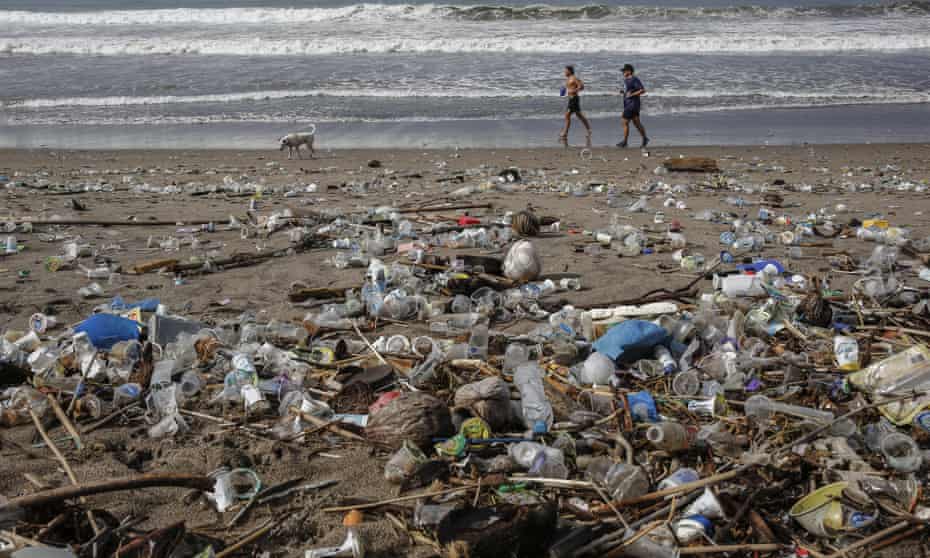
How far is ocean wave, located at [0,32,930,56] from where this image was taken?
816 inches

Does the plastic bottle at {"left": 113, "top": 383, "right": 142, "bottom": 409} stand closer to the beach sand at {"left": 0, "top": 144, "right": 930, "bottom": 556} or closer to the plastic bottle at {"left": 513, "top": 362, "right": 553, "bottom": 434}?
the beach sand at {"left": 0, "top": 144, "right": 930, "bottom": 556}

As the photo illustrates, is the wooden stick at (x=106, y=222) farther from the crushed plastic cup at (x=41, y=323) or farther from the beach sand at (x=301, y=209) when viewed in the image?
the crushed plastic cup at (x=41, y=323)

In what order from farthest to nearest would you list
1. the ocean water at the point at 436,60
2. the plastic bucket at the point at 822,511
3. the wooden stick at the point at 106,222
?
the ocean water at the point at 436,60, the wooden stick at the point at 106,222, the plastic bucket at the point at 822,511

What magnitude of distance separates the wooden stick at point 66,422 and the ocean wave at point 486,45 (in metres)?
19.9

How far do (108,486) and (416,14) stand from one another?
90.5 feet

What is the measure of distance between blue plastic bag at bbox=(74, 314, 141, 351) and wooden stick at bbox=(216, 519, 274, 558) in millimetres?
1543

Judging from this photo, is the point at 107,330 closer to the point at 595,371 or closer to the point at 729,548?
the point at 595,371

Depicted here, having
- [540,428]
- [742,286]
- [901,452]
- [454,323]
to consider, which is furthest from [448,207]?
[901,452]

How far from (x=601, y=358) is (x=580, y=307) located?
34.8 inches

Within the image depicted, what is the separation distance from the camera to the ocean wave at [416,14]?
26.3 m

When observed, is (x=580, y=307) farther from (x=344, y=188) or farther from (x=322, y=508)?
(x=344, y=188)

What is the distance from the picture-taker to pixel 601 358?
2.71 meters

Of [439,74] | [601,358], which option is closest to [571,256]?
[601,358]

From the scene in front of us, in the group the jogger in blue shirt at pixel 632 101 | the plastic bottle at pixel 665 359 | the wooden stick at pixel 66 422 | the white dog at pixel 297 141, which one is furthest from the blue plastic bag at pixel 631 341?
the jogger in blue shirt at pixel 632 101
